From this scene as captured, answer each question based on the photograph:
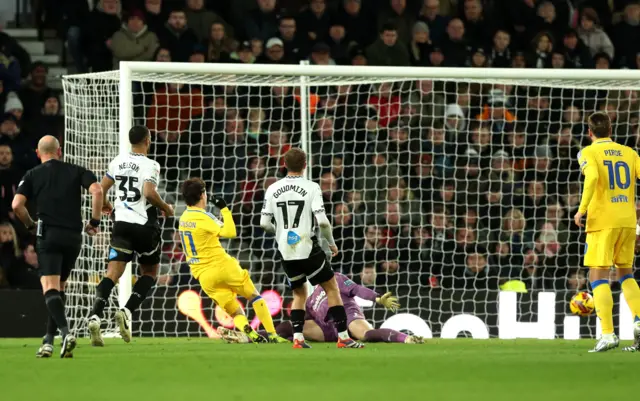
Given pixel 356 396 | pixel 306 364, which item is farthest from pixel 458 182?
pixel 356 396

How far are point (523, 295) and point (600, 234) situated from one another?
3957 mm

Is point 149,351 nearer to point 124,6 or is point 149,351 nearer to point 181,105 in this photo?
Result: point 181,105

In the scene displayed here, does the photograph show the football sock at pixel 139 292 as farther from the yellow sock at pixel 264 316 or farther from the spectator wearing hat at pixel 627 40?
the spectator wearing hat at pixel 627 40

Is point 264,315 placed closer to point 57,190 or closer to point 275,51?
point 57,190

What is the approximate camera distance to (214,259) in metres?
11.4

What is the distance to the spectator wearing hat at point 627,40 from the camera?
17453mm

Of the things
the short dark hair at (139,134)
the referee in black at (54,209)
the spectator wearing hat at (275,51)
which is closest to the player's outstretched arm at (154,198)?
the short dark hair at (139,134)

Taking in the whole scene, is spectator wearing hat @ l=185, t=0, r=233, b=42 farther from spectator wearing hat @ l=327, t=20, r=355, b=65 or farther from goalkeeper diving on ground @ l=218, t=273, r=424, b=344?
goalkeeper diving on ground @ l=218, t=273, r=424, b=344

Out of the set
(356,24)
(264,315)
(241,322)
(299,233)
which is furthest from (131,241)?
(356,24)

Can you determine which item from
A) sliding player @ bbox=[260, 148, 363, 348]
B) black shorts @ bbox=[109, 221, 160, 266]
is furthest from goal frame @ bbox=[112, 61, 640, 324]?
sliding player @ bbox=[260, 148, 363, 348]

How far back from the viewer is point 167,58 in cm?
1555

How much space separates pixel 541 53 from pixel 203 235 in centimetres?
710

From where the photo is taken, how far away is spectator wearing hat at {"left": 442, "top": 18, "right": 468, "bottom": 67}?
54.6 ft

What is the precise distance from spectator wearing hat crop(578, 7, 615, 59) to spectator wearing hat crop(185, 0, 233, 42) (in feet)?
16.3
